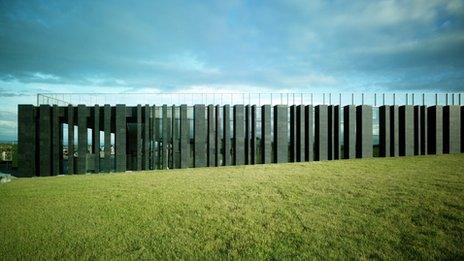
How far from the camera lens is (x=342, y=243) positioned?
779 centimetres

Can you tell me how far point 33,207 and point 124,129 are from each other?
13.0m

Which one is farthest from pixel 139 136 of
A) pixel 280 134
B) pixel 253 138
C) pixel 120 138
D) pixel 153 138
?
pixel 280 134

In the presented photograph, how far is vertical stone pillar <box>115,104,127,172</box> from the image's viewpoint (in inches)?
942

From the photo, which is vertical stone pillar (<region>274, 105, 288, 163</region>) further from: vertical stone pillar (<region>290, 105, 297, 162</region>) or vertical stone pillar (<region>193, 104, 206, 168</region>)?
vertical stone pillar (<region>193, 104, 206, 168</region>)

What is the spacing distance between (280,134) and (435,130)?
1440 cm

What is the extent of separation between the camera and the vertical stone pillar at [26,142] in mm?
23312

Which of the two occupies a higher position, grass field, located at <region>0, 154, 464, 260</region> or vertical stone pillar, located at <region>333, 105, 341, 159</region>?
vertical stone pillar, located at <region>333, 105, 341, 159</region>

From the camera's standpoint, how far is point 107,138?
24.4 meters

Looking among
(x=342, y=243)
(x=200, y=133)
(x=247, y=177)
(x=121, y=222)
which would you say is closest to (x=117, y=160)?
(x=200, y=133)

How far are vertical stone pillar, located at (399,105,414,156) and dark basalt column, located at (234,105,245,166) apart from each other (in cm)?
1453

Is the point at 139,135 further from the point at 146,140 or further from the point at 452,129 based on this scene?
the point at 452,129

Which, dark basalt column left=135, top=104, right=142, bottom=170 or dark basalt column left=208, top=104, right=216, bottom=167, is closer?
dark basalt column left=135, top=104, right=142, bottom=170

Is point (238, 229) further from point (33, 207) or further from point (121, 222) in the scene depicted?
point (33, 207)

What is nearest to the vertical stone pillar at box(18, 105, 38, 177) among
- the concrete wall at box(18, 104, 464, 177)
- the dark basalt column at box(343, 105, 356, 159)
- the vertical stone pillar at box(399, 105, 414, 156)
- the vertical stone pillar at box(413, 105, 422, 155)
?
the concrete wall at box(18, 104, 464, 177)
